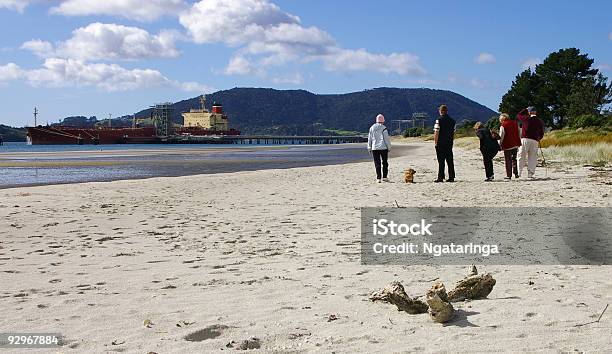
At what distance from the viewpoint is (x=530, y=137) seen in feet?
45.6

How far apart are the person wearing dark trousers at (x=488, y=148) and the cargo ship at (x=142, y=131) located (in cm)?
10230

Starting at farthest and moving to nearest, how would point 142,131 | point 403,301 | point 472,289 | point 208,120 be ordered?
1. point 208,120
2. point 142,131
3. point 472,289
4. point 403,301

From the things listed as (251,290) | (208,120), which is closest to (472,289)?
(251,290)

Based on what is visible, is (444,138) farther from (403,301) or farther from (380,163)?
(403,301)

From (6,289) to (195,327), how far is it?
2.01m

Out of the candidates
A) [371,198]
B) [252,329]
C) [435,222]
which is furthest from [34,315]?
[371,198]

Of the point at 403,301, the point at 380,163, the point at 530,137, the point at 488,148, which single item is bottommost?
the point at 403,301

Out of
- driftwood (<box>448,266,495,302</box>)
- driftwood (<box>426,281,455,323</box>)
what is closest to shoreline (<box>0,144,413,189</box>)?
driftwood (<box>448,266,495,302</box>)

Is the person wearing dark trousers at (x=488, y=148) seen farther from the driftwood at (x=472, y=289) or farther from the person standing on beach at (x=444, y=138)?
the driftwood at (x=472, y=289)

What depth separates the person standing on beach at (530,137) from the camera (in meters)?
13.7

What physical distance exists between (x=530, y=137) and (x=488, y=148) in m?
1.01

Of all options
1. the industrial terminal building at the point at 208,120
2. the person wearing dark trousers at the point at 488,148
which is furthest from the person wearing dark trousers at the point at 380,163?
the industrial terminal building at the point at 208,120

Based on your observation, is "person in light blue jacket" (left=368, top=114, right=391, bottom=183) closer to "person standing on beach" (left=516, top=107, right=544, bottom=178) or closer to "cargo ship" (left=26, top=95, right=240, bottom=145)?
"person standing on beach" (left=516, top=107, right=544, bottom=178)

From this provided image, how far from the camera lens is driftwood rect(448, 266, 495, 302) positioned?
4215 millimetres
